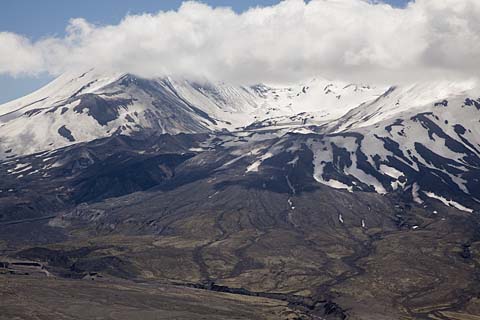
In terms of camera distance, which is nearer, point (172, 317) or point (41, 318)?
point (41, 318)

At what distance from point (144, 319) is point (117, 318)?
23.4 ft

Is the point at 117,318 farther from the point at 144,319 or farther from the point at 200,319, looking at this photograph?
the point at 200,319

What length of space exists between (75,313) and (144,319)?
1850cm

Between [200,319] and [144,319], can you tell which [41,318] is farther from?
[200,319]

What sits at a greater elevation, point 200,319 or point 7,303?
point 7,303

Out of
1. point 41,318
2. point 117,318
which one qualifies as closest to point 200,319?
point 117,318

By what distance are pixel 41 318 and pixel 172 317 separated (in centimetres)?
3516

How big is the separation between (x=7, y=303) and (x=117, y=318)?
31.8 m

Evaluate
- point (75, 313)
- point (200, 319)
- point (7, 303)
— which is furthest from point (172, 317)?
point (7, 303)

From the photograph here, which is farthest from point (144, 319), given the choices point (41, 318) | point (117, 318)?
point (41, 318)

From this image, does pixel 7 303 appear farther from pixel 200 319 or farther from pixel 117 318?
pixel 200 319

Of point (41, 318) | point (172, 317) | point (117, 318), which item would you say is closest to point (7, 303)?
point (41, 318)

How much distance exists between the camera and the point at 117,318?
631 ft

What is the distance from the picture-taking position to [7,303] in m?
198
